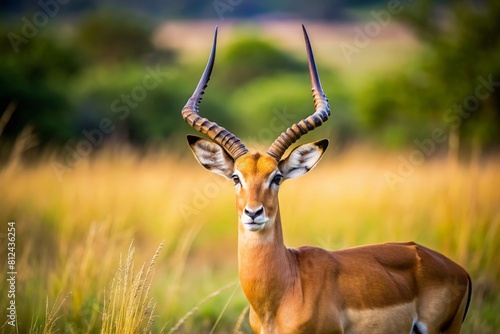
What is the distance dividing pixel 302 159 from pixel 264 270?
3.91 ft

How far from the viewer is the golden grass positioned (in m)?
8.86

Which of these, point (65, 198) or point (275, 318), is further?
point (65, 198)

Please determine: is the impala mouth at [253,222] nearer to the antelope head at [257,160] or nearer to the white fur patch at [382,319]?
the antelope head at [257,160]

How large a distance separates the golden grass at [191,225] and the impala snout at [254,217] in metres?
2.13

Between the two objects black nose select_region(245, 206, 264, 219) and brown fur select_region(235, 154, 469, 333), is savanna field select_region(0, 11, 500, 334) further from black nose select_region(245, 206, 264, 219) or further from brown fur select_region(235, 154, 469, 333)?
black nose select_region(245, 206, 264, 219)

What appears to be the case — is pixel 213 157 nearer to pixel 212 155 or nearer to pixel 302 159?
pixel 212 155

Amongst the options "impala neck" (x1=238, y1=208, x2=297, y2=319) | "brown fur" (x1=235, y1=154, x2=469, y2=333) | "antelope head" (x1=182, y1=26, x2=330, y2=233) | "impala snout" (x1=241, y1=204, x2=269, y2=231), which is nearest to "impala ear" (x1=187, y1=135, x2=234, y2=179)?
"antelope head" (x1=182, y1=26, x2=330, y2=233)

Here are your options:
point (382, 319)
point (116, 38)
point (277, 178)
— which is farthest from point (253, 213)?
point (116, 38)

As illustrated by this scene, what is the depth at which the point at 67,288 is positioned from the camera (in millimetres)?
8555

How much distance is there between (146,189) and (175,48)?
34.2m

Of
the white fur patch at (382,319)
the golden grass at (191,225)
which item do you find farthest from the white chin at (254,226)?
the golden grass at (191,225)

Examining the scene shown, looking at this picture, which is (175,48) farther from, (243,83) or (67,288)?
(67,288)

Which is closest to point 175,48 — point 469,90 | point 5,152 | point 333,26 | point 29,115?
point 333,26

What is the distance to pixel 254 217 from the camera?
6.02 meters
